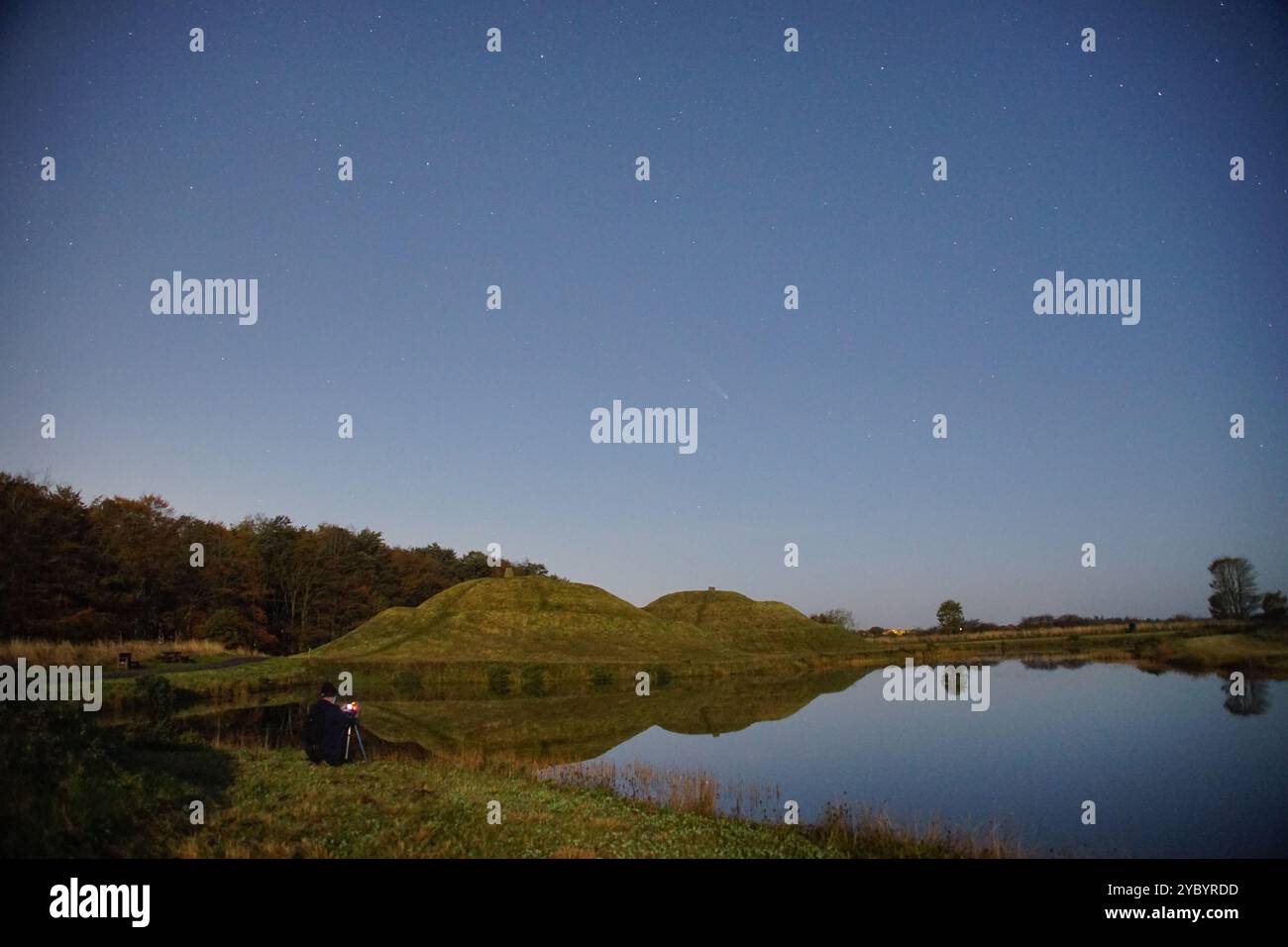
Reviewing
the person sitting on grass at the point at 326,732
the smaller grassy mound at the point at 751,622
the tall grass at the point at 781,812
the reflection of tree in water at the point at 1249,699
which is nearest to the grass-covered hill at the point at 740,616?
the smaller grassy mound at the point at 751,622

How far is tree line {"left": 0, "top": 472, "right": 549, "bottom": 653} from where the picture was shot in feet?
220

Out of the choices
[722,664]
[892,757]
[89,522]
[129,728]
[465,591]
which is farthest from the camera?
[465,591]

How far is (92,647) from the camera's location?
2211 inches

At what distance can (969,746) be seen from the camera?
34.4m

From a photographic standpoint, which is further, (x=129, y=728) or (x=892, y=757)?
(x=892, y=757)

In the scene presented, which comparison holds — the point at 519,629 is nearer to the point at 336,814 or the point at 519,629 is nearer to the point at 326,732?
the point at 326,732

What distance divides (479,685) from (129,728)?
38.8 metres

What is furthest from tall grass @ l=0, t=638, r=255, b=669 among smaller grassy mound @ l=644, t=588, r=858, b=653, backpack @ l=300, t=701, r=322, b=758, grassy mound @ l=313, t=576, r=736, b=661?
smaller grassy mound @ l=644, t=588, r=858, b=653

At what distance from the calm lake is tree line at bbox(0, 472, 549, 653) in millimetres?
34893

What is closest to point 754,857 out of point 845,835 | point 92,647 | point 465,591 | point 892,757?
point 845,835
